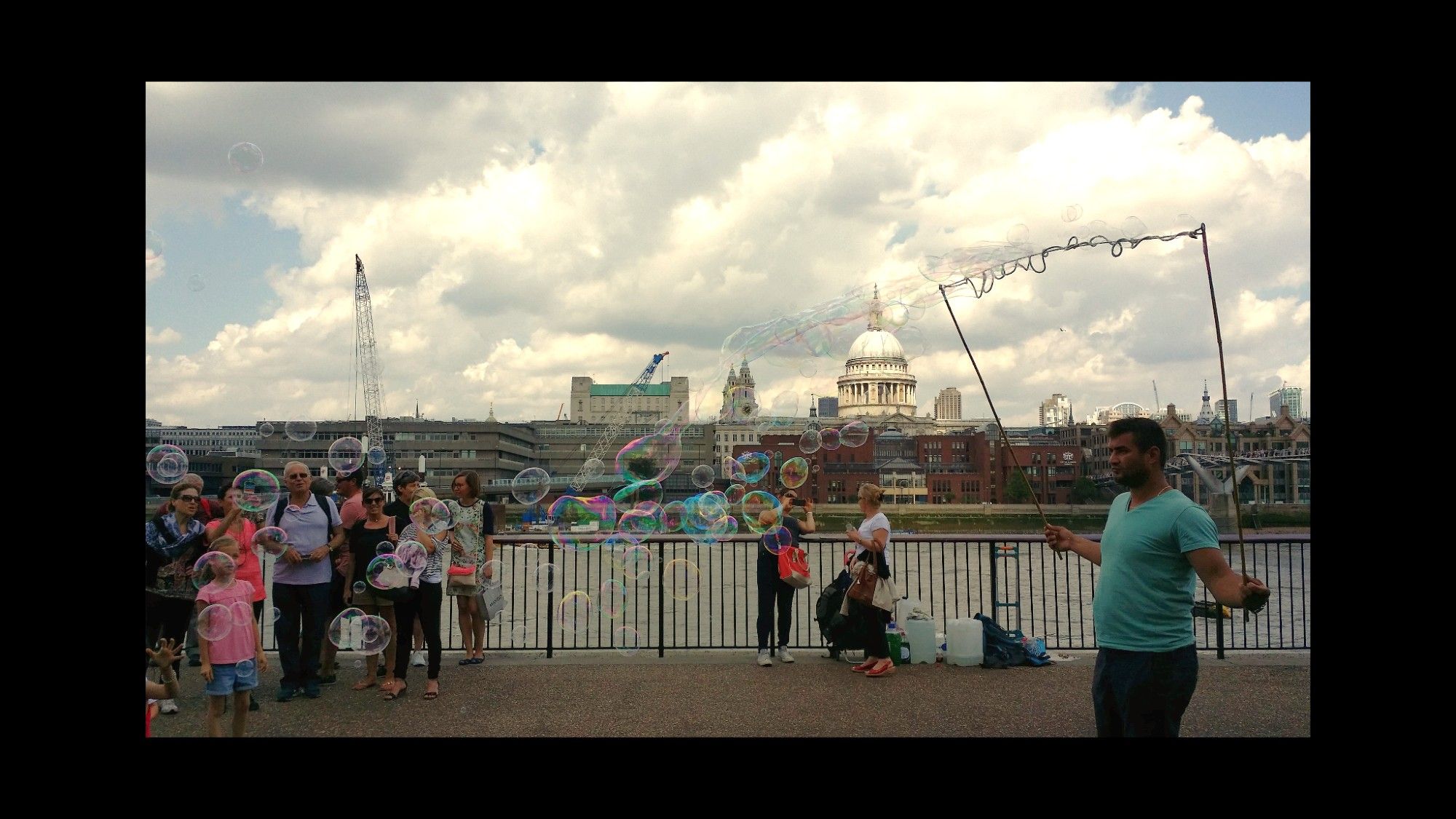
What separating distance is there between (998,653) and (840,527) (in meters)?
41.0

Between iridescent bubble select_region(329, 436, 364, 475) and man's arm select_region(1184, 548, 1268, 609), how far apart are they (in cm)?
610

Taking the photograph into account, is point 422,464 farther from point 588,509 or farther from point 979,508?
point 588,509

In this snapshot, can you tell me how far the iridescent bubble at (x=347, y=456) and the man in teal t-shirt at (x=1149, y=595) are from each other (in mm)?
5776

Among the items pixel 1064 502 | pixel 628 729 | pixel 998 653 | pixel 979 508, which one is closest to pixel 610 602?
pixel 628 729

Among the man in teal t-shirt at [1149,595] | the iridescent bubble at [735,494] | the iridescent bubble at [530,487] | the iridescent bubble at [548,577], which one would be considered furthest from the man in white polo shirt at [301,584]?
the man in teal t-shirt at [1149,595]

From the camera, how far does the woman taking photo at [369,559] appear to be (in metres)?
6.67

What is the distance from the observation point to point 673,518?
9383mm

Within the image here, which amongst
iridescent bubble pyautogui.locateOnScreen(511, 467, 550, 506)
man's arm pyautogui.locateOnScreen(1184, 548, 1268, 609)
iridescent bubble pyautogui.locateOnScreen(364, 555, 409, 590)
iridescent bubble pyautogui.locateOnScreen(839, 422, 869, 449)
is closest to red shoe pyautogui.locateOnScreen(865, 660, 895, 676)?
iridescent bubble pyautogui.locateOnScreen(839, 422, 869, 449)

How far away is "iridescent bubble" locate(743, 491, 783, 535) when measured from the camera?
24.3ft

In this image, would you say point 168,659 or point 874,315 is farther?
point 874,315

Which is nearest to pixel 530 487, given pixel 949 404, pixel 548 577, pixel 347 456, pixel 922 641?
pixel 548 577

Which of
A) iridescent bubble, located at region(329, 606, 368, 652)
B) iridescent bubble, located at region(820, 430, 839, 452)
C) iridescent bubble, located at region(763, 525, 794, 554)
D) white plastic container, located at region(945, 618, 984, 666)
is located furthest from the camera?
iridescent bubble, located at region(820, 430, 839, 452)

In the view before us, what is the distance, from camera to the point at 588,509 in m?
8.52

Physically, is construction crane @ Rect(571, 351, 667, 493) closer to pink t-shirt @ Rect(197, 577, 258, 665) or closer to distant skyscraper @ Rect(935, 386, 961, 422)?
pink t-shirt @ Rect(197, 577, 258, 665)
